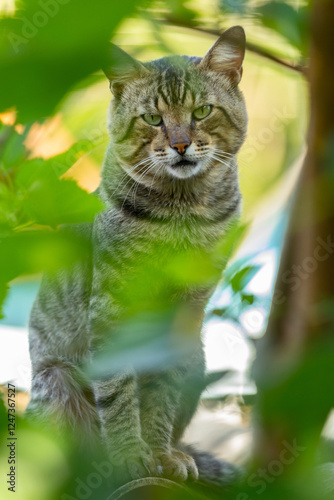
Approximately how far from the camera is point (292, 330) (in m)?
0.98

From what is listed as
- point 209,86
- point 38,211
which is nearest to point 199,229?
point 209,86

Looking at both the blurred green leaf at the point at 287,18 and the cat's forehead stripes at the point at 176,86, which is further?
the cat's forehead stripes at the point at 176,86

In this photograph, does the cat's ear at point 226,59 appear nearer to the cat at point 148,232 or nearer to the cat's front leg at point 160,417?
the cat at point 148,232

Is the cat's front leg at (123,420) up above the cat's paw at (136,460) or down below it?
above

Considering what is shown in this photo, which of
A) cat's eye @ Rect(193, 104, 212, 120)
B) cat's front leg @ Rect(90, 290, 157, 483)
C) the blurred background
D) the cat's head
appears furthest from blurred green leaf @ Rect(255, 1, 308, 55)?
cat's front leg @ Rect(90, 290, 157, 483)

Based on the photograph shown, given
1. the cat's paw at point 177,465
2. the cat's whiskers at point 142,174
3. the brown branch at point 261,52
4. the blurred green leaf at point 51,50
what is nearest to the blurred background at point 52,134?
the blurred green leaf at point 51,50

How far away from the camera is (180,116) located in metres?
1.49

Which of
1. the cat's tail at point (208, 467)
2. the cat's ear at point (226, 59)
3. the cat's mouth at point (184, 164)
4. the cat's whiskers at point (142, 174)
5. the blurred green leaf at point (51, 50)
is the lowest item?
the cat's tail at point (208, 467)

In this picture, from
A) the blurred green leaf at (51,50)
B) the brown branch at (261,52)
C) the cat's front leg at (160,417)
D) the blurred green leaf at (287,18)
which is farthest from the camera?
the cat's front leg at (160,417)

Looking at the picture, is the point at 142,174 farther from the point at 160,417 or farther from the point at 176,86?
the point at 160,417

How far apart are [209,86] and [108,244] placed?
0.54 metres

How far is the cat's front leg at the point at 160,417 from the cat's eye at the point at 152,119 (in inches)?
29.6

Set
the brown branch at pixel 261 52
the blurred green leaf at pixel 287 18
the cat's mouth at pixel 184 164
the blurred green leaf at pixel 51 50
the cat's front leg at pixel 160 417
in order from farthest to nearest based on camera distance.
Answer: the cat's front leg at pixel 160 417 < the cat's mouth at pixel 184 164 < the brown branch at pixel 261 52 < the blurred green leaf at pixel 287 18 < the blurred green leaf at pixel 51 50

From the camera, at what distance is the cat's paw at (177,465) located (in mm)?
1574
